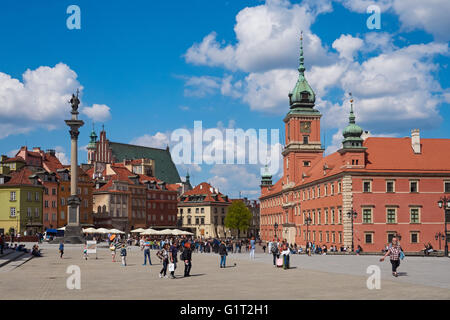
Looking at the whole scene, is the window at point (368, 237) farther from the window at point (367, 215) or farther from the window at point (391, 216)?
the window at point (391, 216)

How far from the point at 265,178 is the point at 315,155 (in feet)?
136

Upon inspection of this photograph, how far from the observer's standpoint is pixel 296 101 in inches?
4176

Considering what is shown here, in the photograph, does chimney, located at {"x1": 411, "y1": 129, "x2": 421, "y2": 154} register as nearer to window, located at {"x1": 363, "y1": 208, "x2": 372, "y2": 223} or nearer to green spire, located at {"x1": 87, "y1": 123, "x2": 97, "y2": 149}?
window, located at {"x1": 363, "y1": 208, "x2": 372, "y2": 223}

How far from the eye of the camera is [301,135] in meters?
104

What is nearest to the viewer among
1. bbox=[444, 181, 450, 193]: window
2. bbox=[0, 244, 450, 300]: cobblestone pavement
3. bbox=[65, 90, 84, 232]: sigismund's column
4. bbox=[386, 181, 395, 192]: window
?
bbox=[0, 244, 450, 300]: cobblestone pavement

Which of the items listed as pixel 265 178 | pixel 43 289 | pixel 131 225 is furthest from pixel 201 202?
pixel 43 289

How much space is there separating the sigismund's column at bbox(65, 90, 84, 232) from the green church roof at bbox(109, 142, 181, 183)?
86237 millimetres

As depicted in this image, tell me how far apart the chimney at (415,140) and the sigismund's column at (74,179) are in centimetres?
4223

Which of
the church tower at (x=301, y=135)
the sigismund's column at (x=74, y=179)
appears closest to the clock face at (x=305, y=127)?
the church tower at (x=301, y=135)

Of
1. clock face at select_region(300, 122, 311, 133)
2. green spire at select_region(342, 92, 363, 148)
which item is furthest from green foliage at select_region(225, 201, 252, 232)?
green spire at select_region(342, 92, 363, 148)

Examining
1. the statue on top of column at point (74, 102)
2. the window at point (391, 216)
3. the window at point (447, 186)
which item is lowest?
the window at point (391, 216)

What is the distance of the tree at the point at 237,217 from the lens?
5556 inches

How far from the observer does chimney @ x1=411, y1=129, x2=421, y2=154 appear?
7356 centimetres
